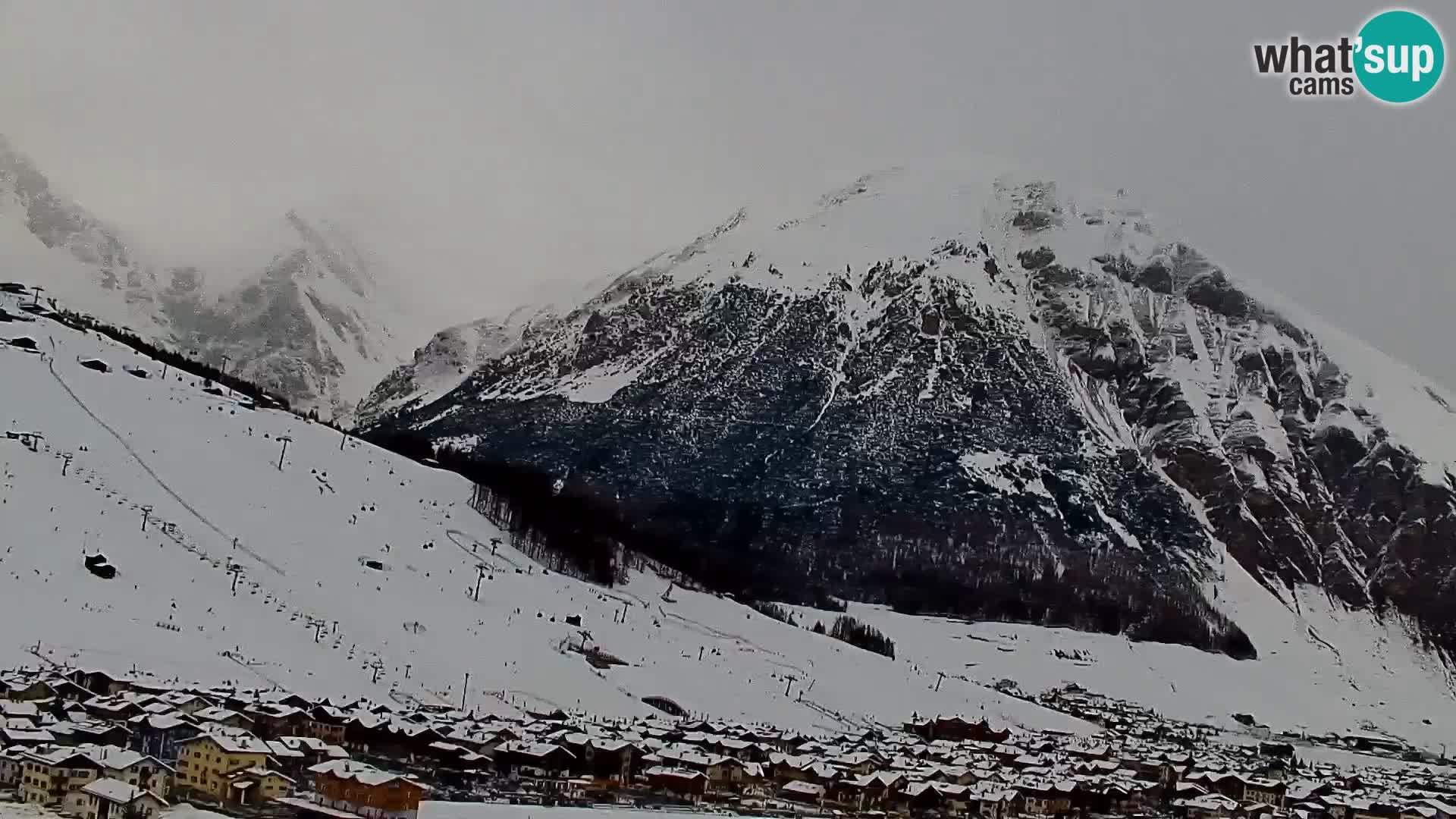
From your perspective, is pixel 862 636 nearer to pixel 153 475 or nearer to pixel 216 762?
pixel 153 475

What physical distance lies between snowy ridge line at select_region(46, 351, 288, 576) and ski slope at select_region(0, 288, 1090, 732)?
215 millimetres

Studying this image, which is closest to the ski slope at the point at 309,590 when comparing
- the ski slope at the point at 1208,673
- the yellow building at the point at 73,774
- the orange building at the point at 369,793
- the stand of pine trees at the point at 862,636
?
the stand of pine trees at the point at 862,636

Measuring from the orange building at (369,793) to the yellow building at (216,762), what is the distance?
2176mm

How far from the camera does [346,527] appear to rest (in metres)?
102

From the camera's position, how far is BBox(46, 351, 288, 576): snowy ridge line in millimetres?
89688

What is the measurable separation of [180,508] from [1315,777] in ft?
256

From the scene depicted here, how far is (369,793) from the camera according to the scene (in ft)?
150

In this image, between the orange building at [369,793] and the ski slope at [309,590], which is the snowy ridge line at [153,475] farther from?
the orange building at [369,793]

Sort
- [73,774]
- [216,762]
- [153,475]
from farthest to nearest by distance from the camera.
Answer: [153,475], [216,762], [73,774]

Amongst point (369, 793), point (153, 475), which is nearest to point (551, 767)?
point (369, 793)

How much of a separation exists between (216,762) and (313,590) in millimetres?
41436

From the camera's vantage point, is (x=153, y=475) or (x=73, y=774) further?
(x=153, y=475)

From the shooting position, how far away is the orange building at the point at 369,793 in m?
45.4

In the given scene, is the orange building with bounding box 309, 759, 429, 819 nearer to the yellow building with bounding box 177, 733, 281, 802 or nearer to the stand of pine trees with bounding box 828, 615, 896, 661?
the yellow building with bounding box 177, 733, 281, 802
